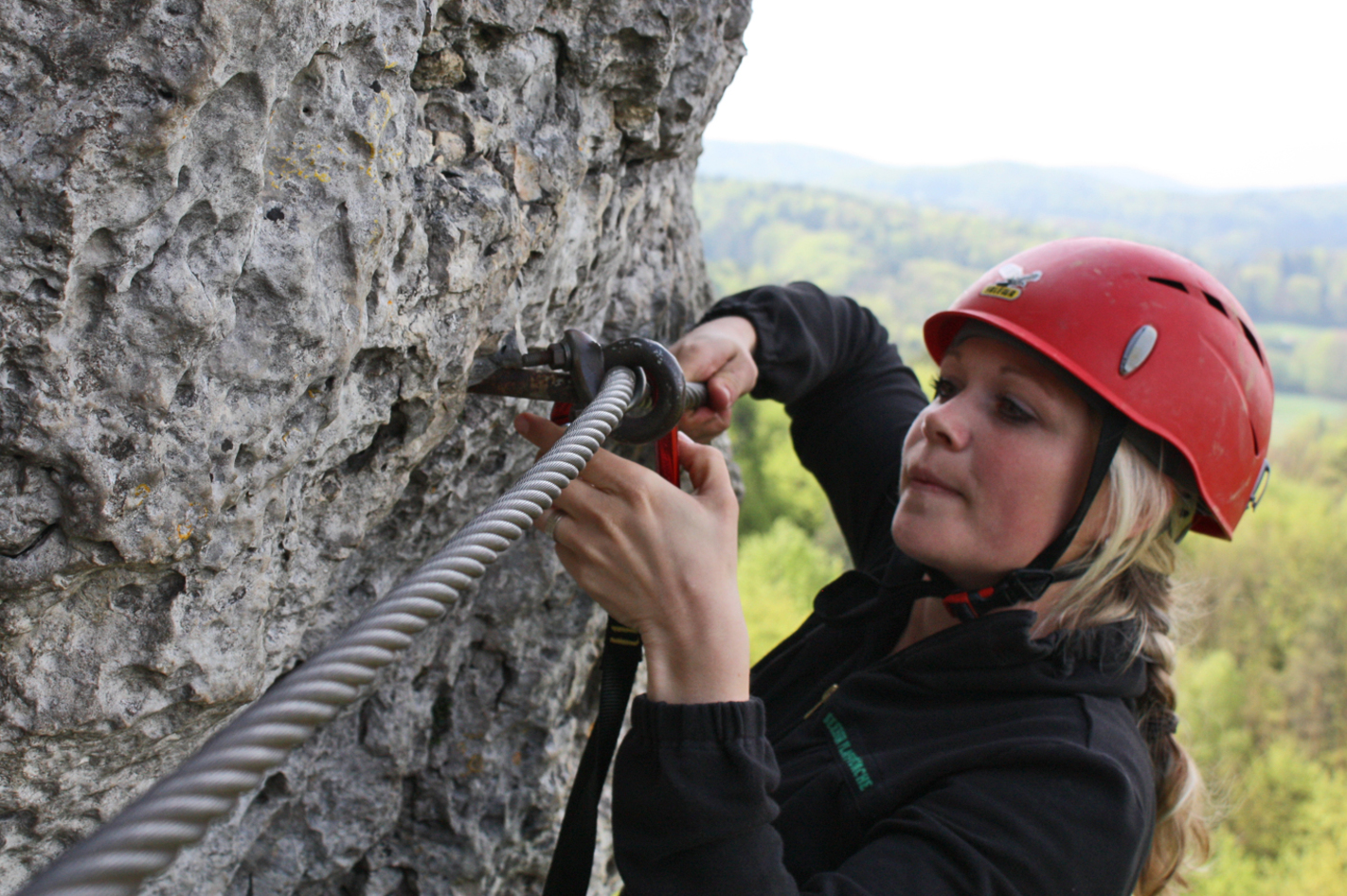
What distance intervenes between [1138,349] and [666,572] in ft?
3.98

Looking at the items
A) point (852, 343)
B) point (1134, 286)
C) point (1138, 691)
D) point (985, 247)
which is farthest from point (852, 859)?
point (985, 247)

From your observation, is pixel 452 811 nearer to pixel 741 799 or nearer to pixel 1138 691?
pixel 741 799

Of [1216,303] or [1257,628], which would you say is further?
[1257,628]

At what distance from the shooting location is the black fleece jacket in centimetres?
140

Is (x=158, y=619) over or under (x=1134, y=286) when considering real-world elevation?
under

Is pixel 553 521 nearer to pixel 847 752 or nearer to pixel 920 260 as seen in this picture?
pixel 847 752

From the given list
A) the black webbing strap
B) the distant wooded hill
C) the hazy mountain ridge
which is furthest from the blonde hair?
the hazy mountain ridge

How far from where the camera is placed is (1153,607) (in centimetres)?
195

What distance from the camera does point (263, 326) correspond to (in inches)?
48.8

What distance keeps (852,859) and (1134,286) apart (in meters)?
1.44

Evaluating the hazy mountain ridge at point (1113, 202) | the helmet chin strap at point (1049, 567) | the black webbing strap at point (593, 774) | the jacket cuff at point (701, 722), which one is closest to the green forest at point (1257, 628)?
the helmet chin strap at point (1049, 567)

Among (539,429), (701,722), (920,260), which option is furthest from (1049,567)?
(920,260)

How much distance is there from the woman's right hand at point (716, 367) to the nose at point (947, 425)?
0.48m

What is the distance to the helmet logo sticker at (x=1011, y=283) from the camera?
2047mm
